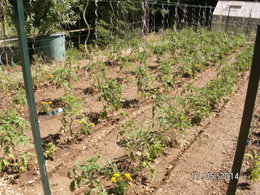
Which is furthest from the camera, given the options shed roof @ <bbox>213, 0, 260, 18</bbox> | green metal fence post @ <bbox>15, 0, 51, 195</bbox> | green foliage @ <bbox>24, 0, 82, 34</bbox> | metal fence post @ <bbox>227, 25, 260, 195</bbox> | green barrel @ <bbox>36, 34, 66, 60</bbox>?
shed roof @ <bbox>213, 0, 260, 18</bbox>

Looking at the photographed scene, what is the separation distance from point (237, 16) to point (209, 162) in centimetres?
1119

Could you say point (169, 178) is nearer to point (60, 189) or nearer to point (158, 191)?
point (158, 191)

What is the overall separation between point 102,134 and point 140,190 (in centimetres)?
102

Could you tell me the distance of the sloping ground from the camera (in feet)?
7.95

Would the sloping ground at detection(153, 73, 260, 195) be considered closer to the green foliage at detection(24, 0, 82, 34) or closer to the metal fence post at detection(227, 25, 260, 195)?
the metal fence post at detection(227, 25, 260, 195)

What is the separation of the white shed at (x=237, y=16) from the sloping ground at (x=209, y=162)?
381 inches

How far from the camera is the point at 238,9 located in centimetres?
1266

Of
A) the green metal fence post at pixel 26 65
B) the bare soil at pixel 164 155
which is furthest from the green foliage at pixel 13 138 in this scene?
the green metal fence post at pixel 26 65

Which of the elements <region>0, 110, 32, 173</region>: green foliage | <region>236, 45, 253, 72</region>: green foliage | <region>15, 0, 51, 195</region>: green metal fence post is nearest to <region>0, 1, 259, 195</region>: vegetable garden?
<region>0, 110, 32, 173</region>: green foliage

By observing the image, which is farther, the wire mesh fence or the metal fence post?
the wire mesh fence

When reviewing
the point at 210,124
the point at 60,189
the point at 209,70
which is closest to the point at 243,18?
the point at 209,70

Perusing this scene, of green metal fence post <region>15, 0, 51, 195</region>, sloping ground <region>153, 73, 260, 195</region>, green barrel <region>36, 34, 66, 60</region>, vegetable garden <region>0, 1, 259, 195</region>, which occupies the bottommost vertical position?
sloping ground <region>153, 73, 260, 195</region>

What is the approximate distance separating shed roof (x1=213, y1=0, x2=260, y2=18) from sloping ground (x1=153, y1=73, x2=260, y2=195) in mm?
10003

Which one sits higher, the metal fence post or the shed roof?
the shed roof
